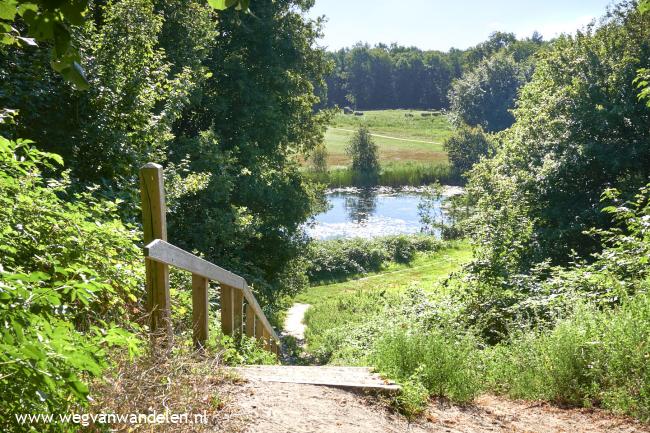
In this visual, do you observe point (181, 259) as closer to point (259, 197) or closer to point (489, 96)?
point (259, 197)

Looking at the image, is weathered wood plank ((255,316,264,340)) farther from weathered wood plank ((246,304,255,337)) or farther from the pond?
the pond

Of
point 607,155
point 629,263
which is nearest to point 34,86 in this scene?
point 629,263

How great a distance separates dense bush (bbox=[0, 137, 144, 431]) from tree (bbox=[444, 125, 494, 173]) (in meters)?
59.5

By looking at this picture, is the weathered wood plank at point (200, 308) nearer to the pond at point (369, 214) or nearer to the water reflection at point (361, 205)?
the pond at point (369, 214)

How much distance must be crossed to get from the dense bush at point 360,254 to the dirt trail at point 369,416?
85.0ft

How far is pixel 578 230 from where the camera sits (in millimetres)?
15203

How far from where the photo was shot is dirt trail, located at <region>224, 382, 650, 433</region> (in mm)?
3617

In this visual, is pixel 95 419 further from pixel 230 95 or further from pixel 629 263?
pixel 230 95

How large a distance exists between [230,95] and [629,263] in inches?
520

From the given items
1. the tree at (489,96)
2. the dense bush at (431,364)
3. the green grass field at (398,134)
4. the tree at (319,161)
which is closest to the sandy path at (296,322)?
the dense bush at (431,364)

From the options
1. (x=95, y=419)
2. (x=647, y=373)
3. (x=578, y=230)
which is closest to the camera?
(x=95, y=419)

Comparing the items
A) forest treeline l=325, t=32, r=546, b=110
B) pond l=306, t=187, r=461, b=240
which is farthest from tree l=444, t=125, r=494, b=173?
forest treeline l=325, t=32, r=546, b=110

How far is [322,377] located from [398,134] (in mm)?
93323

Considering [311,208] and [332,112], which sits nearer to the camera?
[311,208]
